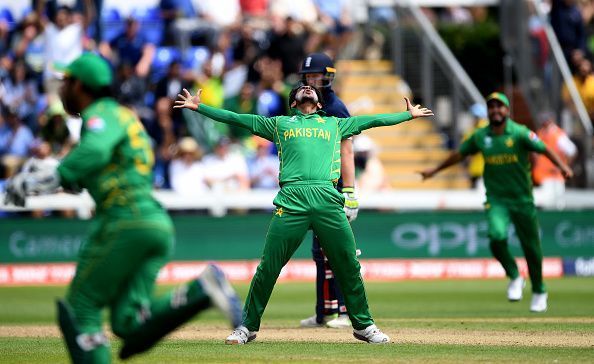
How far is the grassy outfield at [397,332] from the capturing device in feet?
30.1

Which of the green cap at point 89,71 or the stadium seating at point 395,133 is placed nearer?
the green cap at point 89,71

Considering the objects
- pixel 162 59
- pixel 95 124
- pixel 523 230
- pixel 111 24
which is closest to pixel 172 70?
pixel 162 59

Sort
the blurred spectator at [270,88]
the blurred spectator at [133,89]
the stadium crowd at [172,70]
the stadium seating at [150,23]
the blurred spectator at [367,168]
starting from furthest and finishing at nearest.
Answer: the stadium seating at [150,23], the blurred spectator at [270,88], the blurred spectator at [133,89], the stadium crowd at [172,70], the blurred spectator at [367,168]

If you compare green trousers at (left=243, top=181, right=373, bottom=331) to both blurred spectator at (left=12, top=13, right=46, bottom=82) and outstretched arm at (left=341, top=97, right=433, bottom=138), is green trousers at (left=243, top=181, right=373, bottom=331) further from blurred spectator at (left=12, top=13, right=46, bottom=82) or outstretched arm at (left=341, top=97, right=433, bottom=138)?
blurred spectator at (left=12, top=13, right=46, bottom=82)

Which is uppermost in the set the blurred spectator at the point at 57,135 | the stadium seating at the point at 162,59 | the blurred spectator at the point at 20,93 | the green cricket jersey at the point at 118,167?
the stadium seating at the point at 162,59

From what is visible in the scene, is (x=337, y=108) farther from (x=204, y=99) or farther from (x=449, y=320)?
(x=204, y=99)

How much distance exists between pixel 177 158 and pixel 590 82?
758 centimetres

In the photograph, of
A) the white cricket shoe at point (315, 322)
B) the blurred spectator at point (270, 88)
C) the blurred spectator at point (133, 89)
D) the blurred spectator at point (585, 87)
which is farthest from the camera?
the blurred spectator at point (585, 87)

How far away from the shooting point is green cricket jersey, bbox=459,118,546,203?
45.8 feet

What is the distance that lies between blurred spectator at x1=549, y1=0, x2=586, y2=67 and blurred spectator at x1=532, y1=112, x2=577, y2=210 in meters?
2.46

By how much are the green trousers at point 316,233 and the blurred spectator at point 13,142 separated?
1142 cm

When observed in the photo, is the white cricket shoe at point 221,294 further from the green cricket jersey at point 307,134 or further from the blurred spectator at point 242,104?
the blurred spectator at point 242,104

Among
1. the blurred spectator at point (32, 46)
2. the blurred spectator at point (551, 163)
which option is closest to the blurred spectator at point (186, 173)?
the blurred spectator at point (32, 46)

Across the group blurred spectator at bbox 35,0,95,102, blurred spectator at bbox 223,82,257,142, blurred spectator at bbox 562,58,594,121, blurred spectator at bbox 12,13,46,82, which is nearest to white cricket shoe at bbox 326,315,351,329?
blurred spectator at bbox 223,82,257,142
